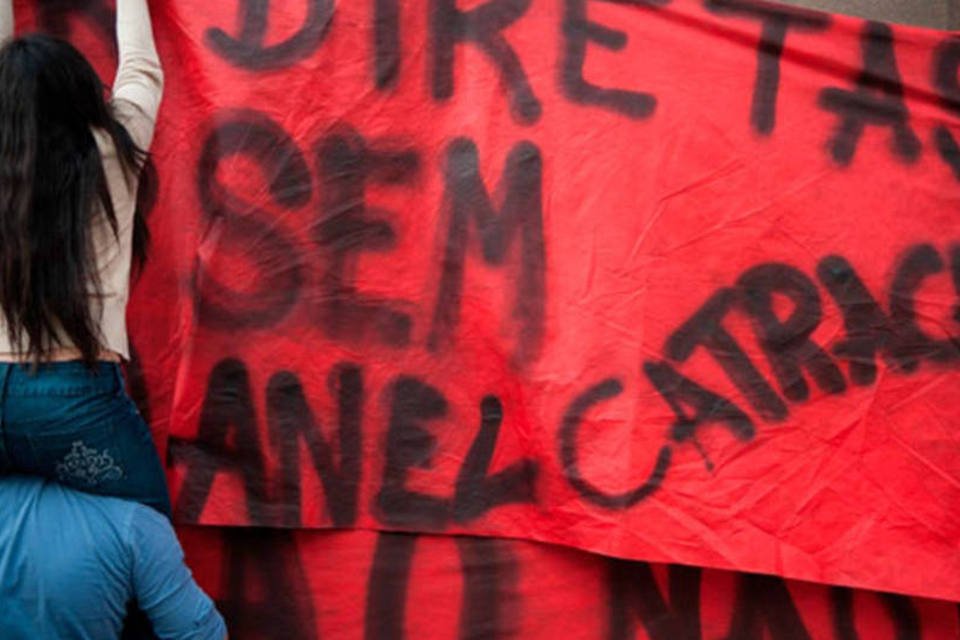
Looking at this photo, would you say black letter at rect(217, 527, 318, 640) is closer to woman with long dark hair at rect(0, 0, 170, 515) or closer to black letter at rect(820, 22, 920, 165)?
woman with long dark hair at rect(0, 0, 170, 515)

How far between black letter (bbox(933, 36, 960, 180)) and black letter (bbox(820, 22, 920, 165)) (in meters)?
0.05

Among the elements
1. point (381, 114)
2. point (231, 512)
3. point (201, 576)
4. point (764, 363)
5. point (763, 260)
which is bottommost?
point (201, 576)

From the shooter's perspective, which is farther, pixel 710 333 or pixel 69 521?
pixel 710 333

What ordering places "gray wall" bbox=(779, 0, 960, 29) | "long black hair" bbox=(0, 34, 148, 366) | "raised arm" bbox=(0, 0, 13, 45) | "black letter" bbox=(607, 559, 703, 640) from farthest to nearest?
"gray wall" bbox=(779, 0, 960, 29)
"black letter" bbox=(607, 559, 703, 640)
"raised arm" bbox=(0, 0, 13, 45)
"long black hair" bbox=(0, 34, 148, 366)

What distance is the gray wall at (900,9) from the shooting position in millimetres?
3033

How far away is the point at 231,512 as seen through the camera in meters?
2.51

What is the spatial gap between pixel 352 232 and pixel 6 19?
29.8 inches

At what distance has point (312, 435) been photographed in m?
2.50

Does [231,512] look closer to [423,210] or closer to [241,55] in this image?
[423,210]

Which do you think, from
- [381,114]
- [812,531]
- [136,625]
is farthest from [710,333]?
[136,625]

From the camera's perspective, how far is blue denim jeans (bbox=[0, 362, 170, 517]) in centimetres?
200

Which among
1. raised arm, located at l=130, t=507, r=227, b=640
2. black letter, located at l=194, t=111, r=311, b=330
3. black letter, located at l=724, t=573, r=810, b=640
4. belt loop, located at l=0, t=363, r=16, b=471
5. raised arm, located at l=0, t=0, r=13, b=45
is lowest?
black letter, located at l=724, t=573, r=810, b=640

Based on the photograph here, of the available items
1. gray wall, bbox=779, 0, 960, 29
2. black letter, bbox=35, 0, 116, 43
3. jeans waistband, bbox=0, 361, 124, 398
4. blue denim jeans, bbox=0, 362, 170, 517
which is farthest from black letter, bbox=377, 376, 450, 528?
gray wall, bbox=779, 0, 960, 29

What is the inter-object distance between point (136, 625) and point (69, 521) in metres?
0.27
